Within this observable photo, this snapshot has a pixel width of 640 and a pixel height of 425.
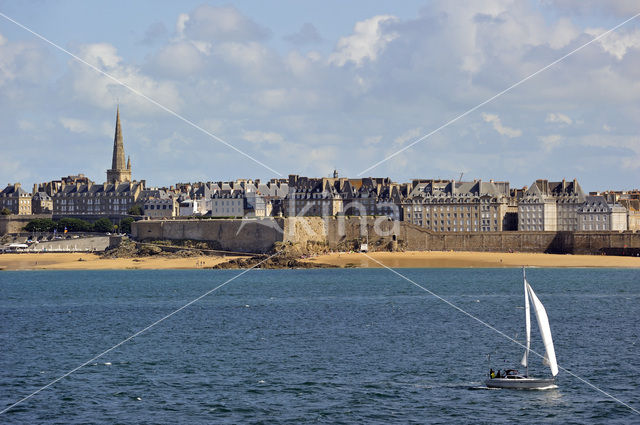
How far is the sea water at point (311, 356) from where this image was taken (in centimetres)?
2762

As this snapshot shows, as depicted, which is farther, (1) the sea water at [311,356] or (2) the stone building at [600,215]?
(2) the stone building at [600,215]

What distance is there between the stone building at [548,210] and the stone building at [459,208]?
290cm

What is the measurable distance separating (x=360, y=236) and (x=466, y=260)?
13625mm

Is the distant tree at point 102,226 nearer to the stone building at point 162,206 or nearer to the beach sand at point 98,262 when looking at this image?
the stone building at point 162,206

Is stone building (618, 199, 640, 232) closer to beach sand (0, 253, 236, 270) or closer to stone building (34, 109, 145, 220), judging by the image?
beach sand (0, 253, 236, 270)

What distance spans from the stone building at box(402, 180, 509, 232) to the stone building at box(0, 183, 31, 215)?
69282mm

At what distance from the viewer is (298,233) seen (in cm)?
10550

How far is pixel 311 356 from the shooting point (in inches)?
1437

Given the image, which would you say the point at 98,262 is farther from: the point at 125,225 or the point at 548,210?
the point at 548,210

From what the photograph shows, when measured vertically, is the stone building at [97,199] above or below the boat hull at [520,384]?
above

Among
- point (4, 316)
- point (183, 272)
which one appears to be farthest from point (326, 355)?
point (183, 272)

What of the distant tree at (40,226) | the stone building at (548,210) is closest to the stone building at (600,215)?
the stone building at (548,210)

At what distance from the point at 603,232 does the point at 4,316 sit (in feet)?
245

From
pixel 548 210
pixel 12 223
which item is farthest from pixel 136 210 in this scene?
pixel 548 210
